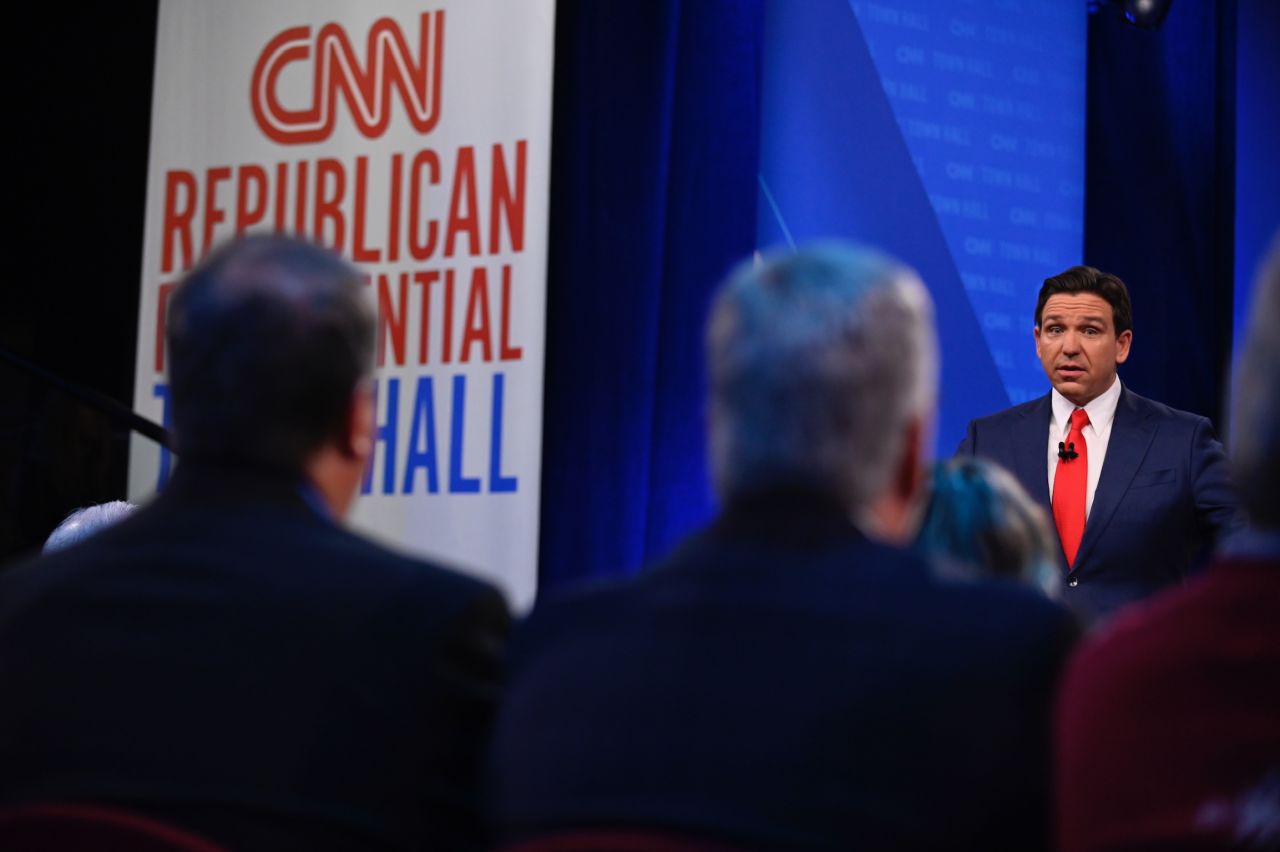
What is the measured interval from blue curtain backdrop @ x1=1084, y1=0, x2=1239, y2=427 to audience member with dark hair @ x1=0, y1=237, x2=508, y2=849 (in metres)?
4.58

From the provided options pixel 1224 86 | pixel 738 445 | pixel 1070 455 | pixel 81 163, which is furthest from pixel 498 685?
pixel 81 163

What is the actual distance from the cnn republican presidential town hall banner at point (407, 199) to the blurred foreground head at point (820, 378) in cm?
371

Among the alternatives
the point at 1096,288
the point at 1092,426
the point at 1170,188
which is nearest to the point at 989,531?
the point at 1092,426

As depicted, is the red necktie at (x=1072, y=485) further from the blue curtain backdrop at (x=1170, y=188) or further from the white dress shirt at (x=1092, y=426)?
the blue curtain backdrop at (x=1170, y=188)

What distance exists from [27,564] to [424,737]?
427 mm

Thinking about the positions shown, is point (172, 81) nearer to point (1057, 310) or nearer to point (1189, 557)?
point (1057, 310)

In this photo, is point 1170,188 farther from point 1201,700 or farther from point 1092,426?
point 1201,700

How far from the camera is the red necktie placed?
3.71 meters

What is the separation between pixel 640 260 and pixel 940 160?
3.75ft

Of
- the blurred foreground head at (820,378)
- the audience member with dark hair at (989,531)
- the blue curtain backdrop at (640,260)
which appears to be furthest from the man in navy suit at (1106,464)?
the blurred foreground head at (820,378)

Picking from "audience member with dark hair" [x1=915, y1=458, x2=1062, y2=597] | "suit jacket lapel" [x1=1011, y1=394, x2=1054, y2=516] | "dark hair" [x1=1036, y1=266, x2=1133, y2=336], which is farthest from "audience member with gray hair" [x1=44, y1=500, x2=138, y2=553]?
"dark hair" [x1=1036, y1=266, x2=1133, y2=336]

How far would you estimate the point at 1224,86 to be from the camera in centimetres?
562

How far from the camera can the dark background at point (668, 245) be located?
4852 mm

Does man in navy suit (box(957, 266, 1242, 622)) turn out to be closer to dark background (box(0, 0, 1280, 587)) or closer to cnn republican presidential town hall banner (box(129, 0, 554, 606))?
dark background (box(0, 0, 1280, 587))
